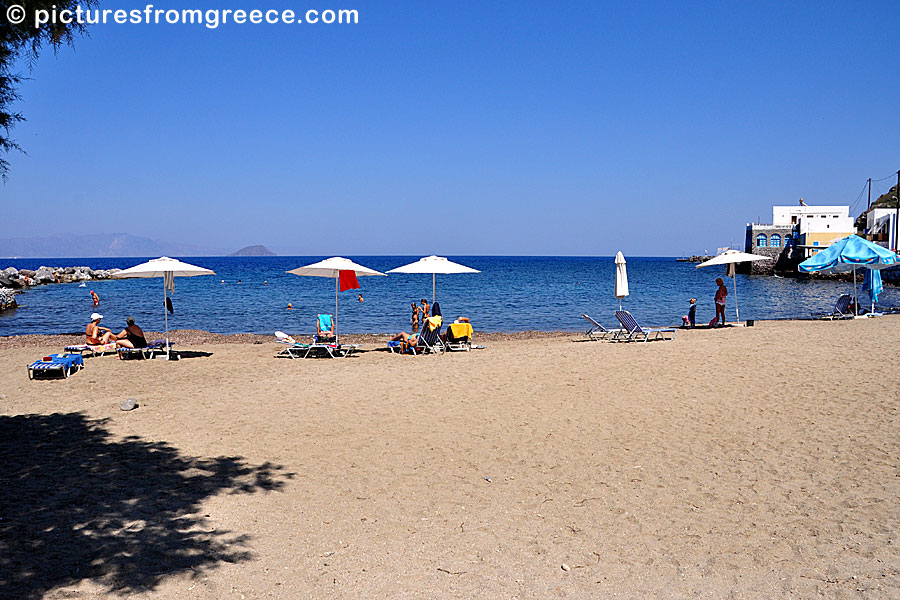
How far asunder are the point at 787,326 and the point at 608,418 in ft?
37.4

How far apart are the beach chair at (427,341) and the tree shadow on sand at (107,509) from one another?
7.20m

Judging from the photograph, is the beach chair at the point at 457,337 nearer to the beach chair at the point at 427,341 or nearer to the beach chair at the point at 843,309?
the beach chair at the point at 427,341

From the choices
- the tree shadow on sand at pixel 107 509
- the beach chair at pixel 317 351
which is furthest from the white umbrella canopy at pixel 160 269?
the tree shadow on sand at pixel 107 509

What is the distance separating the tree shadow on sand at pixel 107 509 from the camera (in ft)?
13.9

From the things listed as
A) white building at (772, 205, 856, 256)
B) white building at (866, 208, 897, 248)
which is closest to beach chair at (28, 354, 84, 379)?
white building at (866, 208, 897, 248)

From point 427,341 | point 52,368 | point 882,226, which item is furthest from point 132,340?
point 882,226

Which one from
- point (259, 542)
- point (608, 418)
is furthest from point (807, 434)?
point (259, 542)

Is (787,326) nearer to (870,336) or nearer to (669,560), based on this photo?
(870,336)

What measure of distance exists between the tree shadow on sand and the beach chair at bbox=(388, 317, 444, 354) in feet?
23.6

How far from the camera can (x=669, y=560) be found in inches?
174

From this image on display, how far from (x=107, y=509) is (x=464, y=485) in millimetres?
3078

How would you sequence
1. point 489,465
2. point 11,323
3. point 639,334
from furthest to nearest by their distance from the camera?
1. point 11,323
2. point 639,334
3. point 489,465

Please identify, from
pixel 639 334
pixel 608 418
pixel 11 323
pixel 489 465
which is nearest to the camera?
pixel 489 465

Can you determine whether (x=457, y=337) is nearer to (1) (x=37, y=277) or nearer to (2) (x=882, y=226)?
(1) (x=37, y=277)
